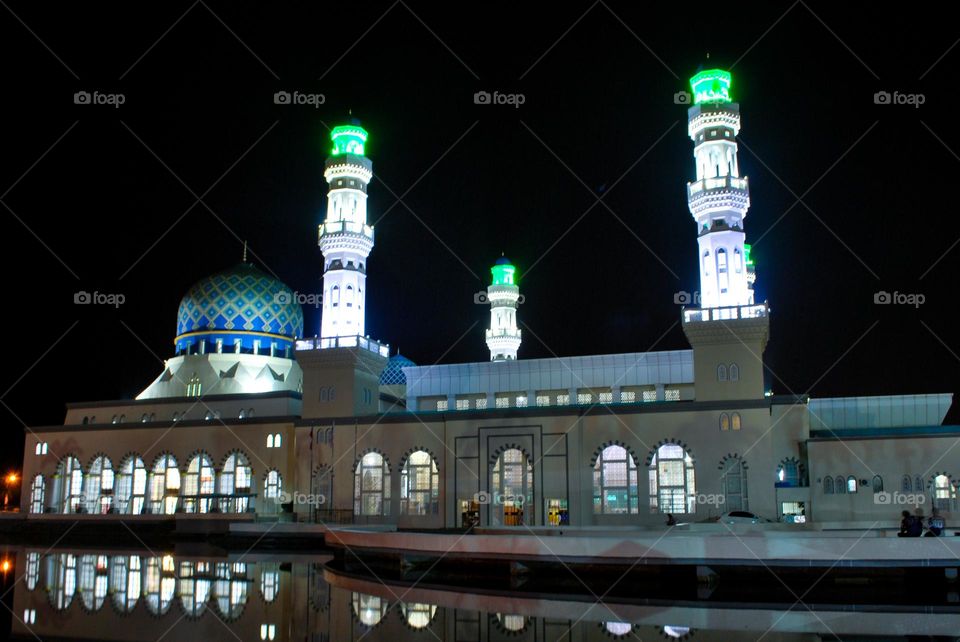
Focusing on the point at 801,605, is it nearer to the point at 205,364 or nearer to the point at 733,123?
the point at 733,123

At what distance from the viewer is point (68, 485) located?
43.3m

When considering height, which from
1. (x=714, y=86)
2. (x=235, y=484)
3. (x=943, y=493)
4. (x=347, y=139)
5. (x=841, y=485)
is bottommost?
(x=943, y=493)

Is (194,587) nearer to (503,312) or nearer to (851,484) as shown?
(851,484)

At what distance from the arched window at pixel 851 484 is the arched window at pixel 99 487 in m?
30.7

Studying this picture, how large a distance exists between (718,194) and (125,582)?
79.8ft

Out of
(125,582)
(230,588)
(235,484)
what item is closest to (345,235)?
(235,484)

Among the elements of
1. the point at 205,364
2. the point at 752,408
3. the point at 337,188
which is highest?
the point at 337,188

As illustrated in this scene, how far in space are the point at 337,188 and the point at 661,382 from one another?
16378 mm

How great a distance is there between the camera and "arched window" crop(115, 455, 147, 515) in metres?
41.6

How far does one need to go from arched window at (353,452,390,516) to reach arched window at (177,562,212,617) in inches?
481

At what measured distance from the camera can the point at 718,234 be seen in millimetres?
34781

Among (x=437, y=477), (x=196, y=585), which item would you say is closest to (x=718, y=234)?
(x=437, y=477)

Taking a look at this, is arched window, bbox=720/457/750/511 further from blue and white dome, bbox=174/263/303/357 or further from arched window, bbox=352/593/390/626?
blue and white dome, bbox=174/263/303/357

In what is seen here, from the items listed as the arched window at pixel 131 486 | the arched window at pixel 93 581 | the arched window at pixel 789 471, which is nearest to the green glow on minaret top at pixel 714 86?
the arched window at pixel 789 471
